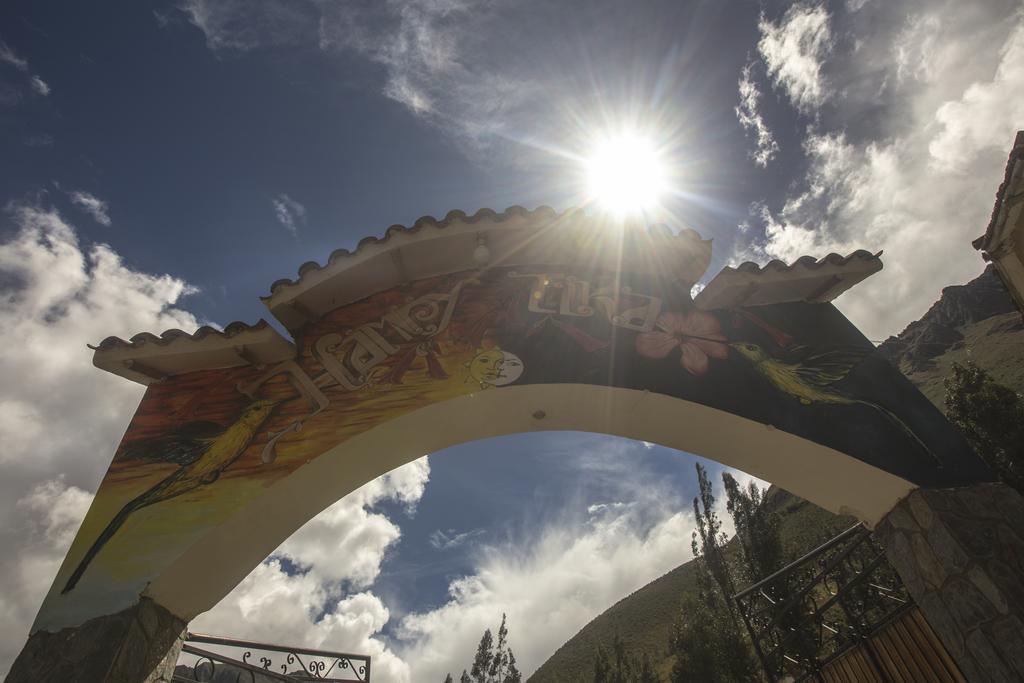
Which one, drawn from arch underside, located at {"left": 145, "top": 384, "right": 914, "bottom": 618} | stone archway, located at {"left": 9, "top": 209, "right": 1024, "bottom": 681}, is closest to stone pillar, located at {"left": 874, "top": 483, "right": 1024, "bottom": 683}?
stone archway, located at {"left": 9, "top": 209, "right": 1024, "bottom": 681}

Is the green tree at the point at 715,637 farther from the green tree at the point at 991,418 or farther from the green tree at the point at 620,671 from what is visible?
the green tree at the point at 991,418

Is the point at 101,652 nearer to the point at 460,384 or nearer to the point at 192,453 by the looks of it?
the point at 192,453

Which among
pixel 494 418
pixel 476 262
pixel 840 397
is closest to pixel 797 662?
pixel 840 397

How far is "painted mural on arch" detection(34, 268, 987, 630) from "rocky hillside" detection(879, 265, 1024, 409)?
5075 centimetres

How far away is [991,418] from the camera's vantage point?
16.3 metres

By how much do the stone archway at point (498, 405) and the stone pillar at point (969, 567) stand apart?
0.01 metres

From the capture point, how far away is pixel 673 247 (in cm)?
487

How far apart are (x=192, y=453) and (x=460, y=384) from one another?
2.17 metres

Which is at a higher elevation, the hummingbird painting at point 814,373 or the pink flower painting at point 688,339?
the pink flower painting at point 688,339

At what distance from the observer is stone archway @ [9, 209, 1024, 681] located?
3.35 meters

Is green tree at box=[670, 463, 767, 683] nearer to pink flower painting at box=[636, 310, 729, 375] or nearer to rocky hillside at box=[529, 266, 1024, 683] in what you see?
rocky hillside at box=[529, 266, 1024, 683]

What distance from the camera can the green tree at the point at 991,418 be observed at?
15625 millimetres

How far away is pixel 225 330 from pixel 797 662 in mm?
7304

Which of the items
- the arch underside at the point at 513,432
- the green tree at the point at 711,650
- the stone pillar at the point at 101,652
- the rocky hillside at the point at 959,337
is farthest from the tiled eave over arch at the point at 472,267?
the rocky hillside at the point at 959,337
